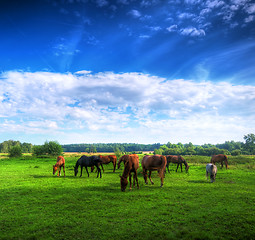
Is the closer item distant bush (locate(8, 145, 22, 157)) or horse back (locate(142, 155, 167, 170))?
horse back (locate(142, 155, 167, 170))

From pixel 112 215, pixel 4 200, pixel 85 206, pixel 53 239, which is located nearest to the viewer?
pixel 53 239

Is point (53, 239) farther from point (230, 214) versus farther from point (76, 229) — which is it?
point (230, 214)

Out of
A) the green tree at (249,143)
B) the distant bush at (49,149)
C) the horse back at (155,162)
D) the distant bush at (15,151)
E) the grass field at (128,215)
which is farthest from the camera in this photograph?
the green tree at (249,143)

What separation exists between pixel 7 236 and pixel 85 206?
13.0 ft

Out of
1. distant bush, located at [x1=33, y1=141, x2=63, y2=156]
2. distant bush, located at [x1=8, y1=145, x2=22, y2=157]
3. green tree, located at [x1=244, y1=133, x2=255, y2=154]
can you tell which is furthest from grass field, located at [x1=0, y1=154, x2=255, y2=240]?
green tree, located at [x1=244, y1=133, x2=255, y2=154]

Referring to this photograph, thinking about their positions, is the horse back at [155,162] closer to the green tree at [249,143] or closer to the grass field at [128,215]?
the grass field at [128,215]

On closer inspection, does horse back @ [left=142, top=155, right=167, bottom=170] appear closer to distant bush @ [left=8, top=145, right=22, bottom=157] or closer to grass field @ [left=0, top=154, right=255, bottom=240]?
grass field @ [left=0, top=154, right=255, bottom=240]

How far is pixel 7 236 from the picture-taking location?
6816 mm

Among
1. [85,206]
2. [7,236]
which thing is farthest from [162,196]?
[7,236]

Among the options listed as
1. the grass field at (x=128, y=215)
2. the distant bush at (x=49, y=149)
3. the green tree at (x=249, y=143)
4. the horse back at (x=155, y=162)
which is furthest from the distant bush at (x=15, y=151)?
the green tree at (x=249, y=143)

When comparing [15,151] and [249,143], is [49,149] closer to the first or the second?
[15,151]

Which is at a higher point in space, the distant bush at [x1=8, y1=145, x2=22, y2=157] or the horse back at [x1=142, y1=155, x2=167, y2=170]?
the horse back at [x1=142, y1=155, x2=167, y2=170]

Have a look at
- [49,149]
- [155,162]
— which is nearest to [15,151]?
[49,149]

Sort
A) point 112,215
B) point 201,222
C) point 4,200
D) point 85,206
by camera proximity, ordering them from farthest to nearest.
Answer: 1. point 4,200
2. point 85,206
3. point 112,215
4. point 201,222
